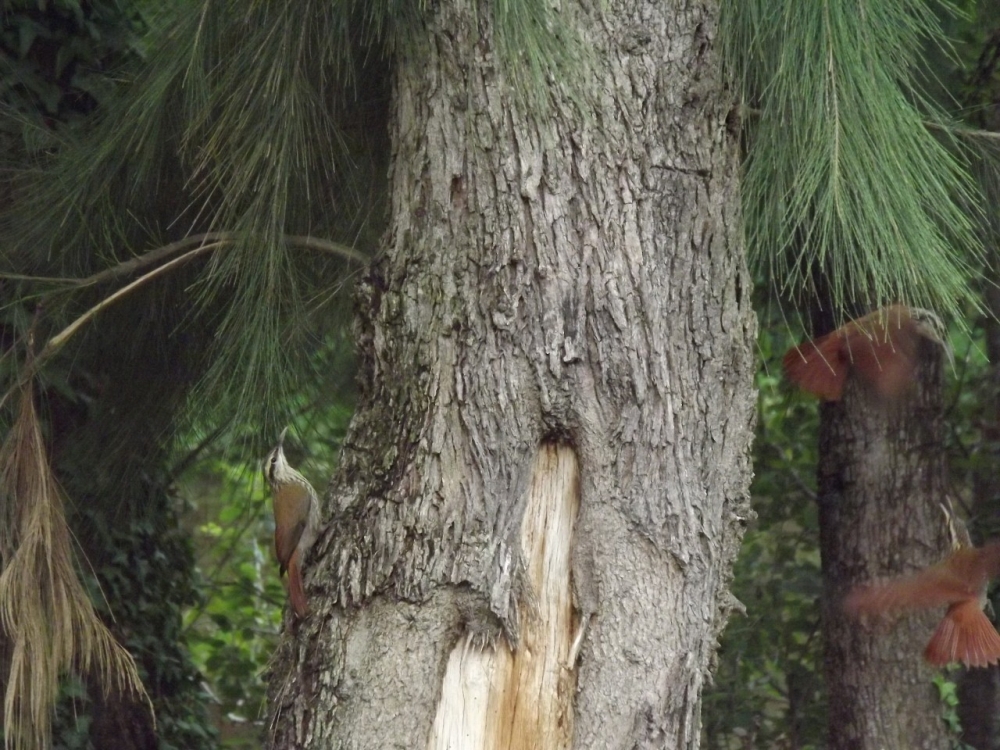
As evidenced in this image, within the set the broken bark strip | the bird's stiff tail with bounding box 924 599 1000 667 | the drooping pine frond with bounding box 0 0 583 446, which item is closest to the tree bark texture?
the bird's stiff tail with bounding box 924 599 1000 667

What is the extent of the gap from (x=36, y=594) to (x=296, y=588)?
0.44m

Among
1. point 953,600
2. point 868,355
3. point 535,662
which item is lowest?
point 535,662

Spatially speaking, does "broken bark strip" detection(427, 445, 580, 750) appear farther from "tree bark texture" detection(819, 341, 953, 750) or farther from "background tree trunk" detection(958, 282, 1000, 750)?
"background tree trunk" detection(958, 282, 1000, 750)

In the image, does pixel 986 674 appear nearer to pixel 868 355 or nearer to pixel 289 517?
pixel 868 355

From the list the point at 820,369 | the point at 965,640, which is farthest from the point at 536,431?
the point at 965,640

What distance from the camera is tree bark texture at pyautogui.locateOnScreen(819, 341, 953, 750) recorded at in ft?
10.4

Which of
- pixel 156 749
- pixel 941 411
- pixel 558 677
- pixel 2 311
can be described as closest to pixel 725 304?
pixel 558 677

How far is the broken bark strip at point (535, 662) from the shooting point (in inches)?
72.7

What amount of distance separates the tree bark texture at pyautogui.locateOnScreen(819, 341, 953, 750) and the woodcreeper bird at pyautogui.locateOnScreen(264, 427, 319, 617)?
5.19 feet

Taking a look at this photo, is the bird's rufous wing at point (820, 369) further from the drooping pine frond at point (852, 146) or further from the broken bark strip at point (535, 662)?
the broken bark strip at point (535, 662)

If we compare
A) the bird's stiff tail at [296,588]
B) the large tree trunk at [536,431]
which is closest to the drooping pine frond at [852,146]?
the large tree trunk at [536,431]

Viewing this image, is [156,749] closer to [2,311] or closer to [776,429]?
[2,311]

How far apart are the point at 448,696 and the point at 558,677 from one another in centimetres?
18

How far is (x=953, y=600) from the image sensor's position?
117 inches
